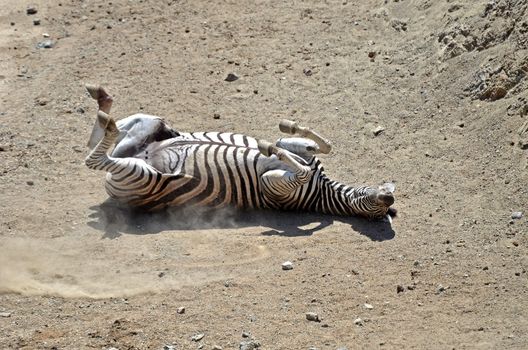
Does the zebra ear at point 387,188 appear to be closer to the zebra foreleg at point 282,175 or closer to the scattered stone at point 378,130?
the zebra foreleg at point 282,175

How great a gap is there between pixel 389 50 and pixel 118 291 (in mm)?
5877

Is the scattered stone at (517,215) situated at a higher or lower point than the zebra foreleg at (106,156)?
higher

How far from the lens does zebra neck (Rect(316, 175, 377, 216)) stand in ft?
30.0

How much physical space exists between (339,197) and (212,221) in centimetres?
128

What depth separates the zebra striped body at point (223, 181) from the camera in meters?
9.14

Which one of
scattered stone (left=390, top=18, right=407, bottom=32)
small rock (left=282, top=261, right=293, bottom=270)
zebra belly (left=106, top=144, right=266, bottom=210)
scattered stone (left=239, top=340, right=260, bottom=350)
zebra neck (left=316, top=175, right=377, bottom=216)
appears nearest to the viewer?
scattered stone (left=239, top=340, right=260, bottom=350)

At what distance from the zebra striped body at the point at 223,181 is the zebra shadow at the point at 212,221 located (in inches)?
3.3

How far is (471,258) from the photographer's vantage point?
813 cm

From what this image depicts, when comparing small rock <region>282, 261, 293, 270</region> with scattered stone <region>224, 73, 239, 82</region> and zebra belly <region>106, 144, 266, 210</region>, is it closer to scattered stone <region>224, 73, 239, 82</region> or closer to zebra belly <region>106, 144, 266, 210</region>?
zebra belly <region>106, 144, 266, 210</region>

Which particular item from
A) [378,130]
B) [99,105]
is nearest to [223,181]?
[99,105]

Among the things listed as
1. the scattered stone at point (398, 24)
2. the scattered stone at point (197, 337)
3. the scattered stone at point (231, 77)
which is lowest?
the scattered stone at point (197, 337)

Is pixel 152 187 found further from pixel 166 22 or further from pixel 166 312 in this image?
pixel 166 22

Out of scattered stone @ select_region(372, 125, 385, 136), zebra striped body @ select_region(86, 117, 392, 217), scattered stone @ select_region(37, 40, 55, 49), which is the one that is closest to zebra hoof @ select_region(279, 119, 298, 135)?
zebra striped body @ select_region(86, 117, 392, 217)

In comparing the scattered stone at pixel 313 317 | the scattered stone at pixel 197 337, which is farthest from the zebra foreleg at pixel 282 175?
the scattered stone at pixel 197 337
